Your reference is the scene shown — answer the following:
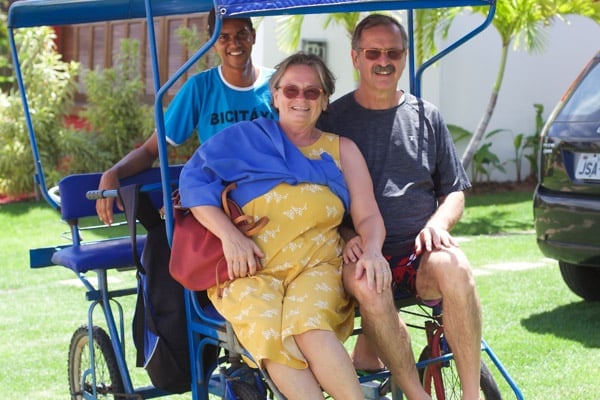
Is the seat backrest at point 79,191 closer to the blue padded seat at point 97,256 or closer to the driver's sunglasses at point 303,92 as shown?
the blue padded seat at point 97,256

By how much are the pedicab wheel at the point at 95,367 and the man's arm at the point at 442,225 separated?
61.7 inches

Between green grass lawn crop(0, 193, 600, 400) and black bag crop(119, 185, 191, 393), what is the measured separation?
1.42 meters

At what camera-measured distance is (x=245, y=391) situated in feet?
13.7

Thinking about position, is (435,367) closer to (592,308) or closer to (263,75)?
(263,75)

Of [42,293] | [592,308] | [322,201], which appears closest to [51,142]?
[42,293]

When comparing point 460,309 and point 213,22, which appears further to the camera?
point 213,22

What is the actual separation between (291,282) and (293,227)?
21 cm

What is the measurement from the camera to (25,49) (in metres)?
14.8

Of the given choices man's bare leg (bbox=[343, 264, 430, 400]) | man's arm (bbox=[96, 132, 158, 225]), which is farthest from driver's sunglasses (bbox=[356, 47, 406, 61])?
man's arm (bbox=[96, 132, 158, 225])

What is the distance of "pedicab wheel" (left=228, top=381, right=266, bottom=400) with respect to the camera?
4145 mm

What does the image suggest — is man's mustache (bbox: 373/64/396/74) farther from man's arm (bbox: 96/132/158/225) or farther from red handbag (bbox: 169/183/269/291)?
man's arm (bbox: 96/132/158/225)

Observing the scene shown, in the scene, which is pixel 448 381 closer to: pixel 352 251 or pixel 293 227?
pixel 352 251

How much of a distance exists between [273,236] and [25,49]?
11.5 metres

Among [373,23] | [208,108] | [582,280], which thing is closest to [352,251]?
[373,23]
